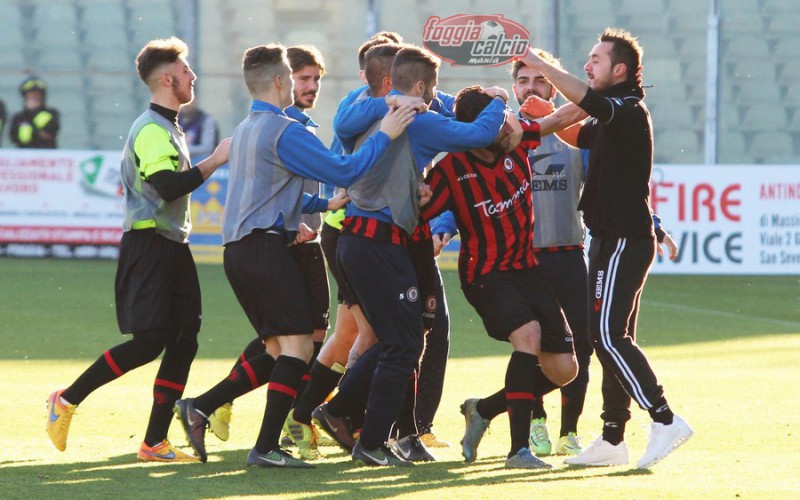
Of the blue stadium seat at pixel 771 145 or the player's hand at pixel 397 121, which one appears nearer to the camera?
the player's hand at pixel 397 121

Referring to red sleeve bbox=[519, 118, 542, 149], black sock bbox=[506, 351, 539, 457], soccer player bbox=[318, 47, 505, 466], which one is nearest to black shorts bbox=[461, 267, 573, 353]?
black sock bbox=[506, 351, 539, 457]

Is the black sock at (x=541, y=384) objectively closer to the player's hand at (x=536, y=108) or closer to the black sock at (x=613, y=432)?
the black sock at (x=613, y=432)

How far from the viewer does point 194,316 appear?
6.43 m

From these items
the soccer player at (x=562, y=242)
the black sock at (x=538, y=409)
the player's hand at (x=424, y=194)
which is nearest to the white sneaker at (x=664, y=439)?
the soccer player at (x=562, y=242)

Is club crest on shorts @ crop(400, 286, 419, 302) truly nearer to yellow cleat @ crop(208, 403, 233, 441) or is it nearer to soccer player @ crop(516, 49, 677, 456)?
soccer player @ crop(516, 49, 677, 456)

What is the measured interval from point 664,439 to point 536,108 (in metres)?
1.70

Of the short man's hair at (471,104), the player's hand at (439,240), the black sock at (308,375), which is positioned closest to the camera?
the short man's hair at (471,104)

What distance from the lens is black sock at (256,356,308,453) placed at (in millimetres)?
5887

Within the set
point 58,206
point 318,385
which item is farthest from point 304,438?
point 58,206

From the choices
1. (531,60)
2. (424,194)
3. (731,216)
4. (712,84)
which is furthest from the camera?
(712,84)

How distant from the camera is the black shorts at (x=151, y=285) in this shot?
6250 mm

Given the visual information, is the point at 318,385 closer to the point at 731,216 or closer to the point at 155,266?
the point at 155,266

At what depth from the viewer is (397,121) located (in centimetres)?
575

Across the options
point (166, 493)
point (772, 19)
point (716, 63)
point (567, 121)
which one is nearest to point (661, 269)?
point (716, 63)
